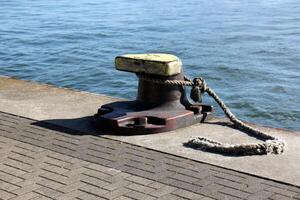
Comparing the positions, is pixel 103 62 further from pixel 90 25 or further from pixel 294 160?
pixel 294 160

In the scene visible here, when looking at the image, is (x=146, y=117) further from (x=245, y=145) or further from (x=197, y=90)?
(x=245, y=145)

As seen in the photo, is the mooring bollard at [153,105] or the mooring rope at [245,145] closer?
the mooring rope at [245,145]

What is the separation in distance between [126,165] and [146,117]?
3.12 ft

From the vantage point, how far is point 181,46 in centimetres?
1628

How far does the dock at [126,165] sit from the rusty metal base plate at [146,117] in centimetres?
Result: 8

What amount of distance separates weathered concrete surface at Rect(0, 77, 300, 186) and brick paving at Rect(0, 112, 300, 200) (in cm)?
15

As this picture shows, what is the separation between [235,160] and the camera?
4.89m

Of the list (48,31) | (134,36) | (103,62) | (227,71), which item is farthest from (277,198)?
(48,31)

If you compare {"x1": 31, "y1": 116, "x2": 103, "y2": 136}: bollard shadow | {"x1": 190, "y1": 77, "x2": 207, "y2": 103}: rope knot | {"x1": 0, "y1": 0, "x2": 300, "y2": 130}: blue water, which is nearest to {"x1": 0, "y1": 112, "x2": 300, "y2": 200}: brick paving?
{"x1": 31, "y1": 116, "x2": 103, "y2": 136}: bollard shadow

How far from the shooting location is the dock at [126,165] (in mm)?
4285

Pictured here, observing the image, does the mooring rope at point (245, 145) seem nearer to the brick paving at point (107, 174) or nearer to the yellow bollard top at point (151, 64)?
the yellow bollard top at point (151, 64)

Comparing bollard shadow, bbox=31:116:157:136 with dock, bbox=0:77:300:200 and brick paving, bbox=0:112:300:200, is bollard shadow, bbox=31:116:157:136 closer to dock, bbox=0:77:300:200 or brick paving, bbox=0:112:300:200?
dock, bbox=0:77:300:200

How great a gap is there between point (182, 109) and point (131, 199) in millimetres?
1951

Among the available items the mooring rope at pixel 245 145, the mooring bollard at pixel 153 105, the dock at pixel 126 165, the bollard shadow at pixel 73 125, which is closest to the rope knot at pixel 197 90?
the mooring bollard at pixel 153 105
